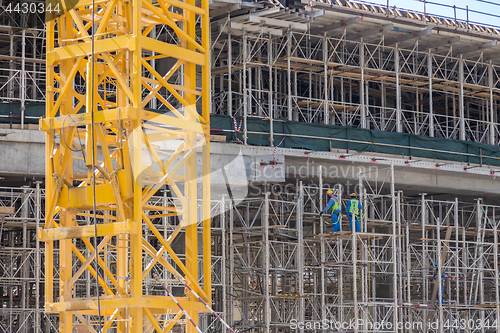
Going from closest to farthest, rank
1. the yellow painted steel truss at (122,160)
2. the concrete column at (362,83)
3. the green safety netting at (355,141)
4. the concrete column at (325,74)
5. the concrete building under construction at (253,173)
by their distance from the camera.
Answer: the yellow painted steel truss at (122,160), the concrete building under construction at (253,173), the green safety netting at (355,141), the concrete column at (325,74), the concrete column at (362,83)

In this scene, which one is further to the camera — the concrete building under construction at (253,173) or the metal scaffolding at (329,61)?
the metal scaffolding at (329,61)

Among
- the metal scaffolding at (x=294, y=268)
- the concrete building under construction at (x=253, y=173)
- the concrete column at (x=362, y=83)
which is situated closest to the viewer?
the concrete building under construction at (x=253, y=173)

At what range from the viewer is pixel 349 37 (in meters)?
34.2

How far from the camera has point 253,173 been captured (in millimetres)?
27438

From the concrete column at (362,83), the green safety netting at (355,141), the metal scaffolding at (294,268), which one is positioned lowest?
the metal scaffolding at (294,268)

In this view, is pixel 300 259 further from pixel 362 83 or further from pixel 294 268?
pixel 362 83

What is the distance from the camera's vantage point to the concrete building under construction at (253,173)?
14.2 meters

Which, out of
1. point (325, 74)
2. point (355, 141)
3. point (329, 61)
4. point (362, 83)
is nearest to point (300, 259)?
point (355, 141)

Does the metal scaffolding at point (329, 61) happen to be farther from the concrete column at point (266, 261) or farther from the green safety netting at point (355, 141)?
the concrete column at point (266, 261)

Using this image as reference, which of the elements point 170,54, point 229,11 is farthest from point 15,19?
point 170,54

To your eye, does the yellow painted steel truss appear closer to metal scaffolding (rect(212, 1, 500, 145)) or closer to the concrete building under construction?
the concrete building under construction

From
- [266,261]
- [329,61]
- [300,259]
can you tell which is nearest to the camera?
[266,261]

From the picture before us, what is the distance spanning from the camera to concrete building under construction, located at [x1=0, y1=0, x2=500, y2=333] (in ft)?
46.8

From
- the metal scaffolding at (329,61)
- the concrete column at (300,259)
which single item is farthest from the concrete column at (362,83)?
the concrete column at (300,259)
